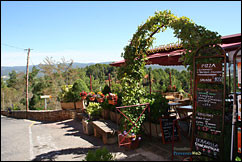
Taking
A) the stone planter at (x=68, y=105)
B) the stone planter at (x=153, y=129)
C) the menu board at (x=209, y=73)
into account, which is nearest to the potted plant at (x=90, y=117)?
the stone planter at (x=153, y=129)

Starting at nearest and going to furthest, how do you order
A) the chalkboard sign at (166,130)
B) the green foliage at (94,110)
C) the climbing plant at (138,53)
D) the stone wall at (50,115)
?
1. the climbing plant at (138,53)
2. the chalkboard sign at (166,130)
3. the green foliage at (94,110)
4. the stone wall at (50,115)

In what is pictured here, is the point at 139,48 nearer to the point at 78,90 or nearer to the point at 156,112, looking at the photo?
the point at 156,112

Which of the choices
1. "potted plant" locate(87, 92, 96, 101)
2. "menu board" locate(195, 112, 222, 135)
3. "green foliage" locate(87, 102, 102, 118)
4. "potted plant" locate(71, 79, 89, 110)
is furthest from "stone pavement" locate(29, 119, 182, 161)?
"potted plant" locate(71, 79, 89, 110)

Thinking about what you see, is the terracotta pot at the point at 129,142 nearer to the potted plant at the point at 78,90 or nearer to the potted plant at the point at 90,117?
the potted plant at the point at 90,117

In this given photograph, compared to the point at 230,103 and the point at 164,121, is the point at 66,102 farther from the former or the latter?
the point at 230,103

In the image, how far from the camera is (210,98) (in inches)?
122

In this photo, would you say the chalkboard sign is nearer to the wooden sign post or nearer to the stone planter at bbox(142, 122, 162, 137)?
Result: the stone planter at bbox(142, 122, 162, 137)

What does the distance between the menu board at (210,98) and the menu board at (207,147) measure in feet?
2.00

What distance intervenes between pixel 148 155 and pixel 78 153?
186cm

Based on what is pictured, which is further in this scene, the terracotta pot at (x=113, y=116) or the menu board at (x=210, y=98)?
the terracotta pot at (x=113, y=116)

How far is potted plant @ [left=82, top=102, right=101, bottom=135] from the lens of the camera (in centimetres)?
636

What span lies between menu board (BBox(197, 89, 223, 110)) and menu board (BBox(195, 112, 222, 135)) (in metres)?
0.17

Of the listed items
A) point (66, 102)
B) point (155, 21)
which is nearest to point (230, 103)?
point (155, 21)

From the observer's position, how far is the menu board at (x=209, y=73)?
300cm
